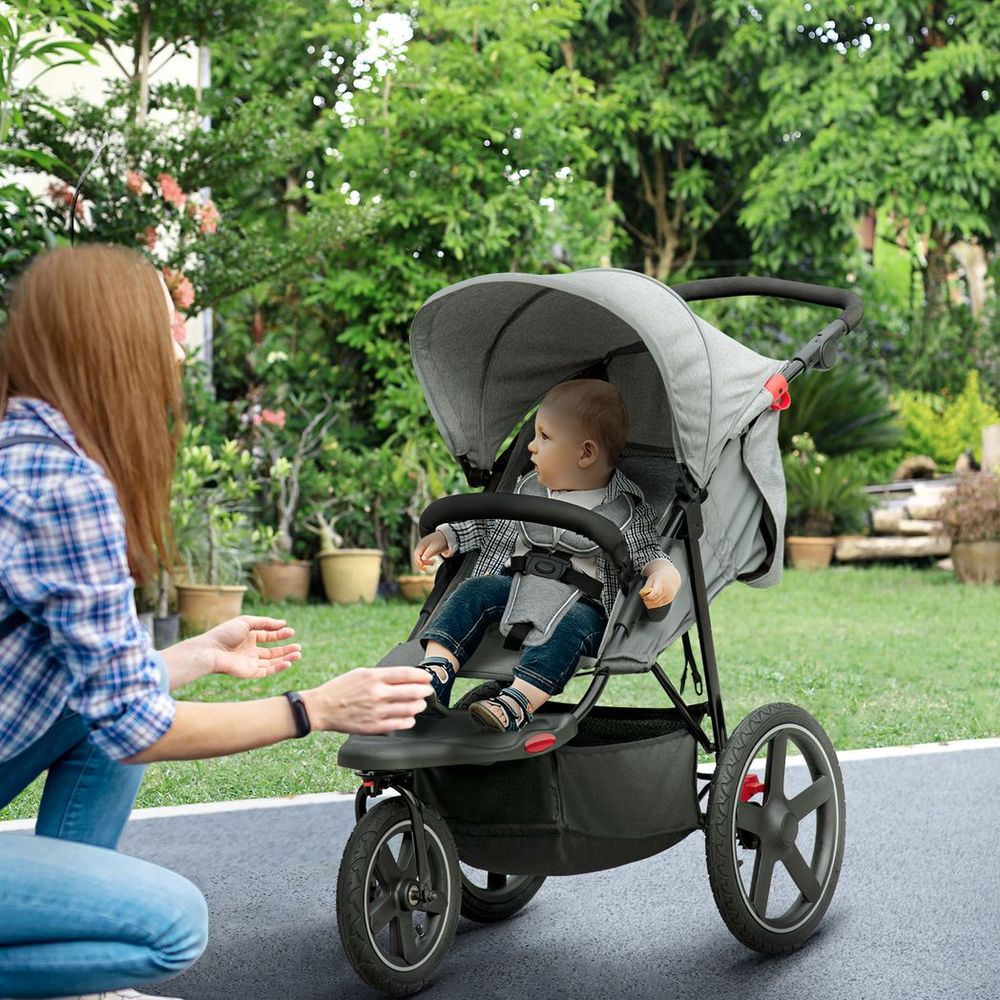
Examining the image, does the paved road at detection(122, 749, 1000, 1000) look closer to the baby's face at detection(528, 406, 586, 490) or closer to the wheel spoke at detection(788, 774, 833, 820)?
the wheel spoke at detection(788, 774, 833, 820)

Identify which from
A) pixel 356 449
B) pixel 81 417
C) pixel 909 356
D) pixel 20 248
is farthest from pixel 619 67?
pixel 81 417

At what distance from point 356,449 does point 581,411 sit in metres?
6.19

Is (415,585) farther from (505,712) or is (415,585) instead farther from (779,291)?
(505,712)

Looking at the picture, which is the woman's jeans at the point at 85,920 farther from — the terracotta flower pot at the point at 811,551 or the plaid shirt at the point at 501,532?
the terracotta flower pot at the point at 811,551

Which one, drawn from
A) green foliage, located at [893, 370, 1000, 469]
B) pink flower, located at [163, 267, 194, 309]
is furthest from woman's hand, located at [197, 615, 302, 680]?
green foliage, located at [893, 370, 1000, 469]

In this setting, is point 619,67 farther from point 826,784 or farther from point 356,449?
point 826,784

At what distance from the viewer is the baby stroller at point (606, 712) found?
249 cm

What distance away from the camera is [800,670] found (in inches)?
232

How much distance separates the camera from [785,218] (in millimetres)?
13312

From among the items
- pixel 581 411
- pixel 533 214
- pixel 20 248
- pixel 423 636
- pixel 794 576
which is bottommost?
pixel 794 576

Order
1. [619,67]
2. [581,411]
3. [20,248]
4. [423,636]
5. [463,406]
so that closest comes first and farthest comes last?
[423,636] < [581,411] < [463,406] < [20,248] < [619,67]

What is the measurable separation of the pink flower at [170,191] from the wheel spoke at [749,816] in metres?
4.91

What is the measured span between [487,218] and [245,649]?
22.7ft

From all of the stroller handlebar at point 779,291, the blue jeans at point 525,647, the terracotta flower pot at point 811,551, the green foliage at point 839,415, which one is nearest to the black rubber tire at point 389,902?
the blue jeans at point 525,647
